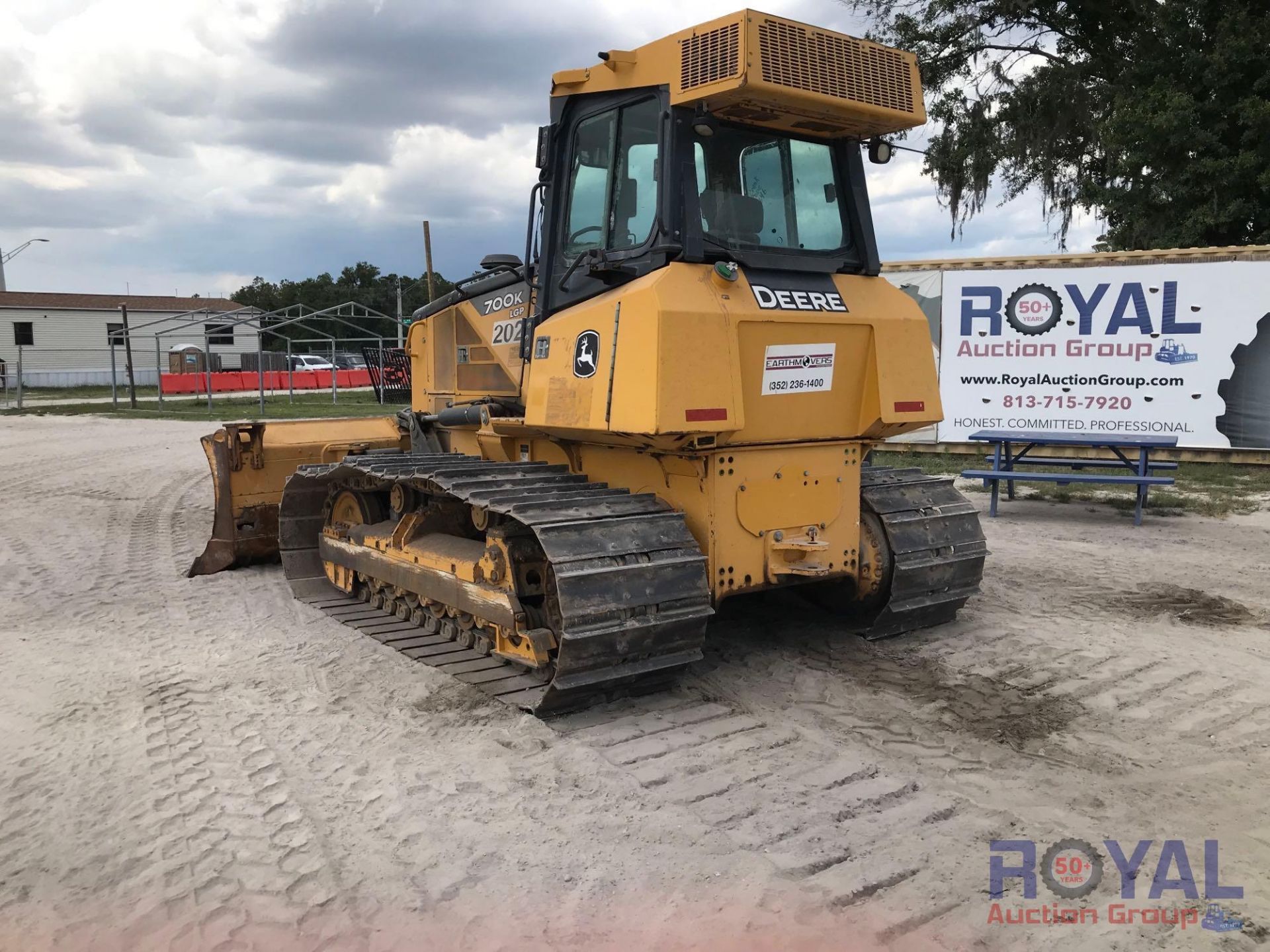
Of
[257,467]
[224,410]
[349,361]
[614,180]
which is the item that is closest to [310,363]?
[349,361]

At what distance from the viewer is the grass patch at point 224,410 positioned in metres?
22.4

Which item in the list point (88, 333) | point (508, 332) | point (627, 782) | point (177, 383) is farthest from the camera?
point (88, 333)

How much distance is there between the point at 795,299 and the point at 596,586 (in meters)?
1.80

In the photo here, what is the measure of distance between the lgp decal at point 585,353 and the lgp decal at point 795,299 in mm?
810

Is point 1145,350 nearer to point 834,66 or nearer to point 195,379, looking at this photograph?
point 834,66

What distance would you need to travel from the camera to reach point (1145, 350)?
13242mm

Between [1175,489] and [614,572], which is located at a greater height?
[614,572]

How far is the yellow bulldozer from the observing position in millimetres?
4688

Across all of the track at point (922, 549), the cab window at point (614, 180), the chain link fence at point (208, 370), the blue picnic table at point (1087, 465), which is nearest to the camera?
the cab window at point (614, 180)

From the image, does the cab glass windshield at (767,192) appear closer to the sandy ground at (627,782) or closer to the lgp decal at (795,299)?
the lgp decal at (795,299)

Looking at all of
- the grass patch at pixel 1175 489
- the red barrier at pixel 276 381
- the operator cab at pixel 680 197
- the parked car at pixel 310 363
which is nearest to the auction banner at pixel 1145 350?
the grass patch at pixel 1175 489

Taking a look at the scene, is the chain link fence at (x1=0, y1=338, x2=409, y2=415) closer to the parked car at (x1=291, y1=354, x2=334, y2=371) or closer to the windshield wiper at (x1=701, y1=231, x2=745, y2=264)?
the parked car at (x1=291, y1=354, x2=334, y2=371)

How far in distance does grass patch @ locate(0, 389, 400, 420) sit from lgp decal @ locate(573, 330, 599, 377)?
15.7m

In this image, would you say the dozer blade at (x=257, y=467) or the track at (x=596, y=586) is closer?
the track at (x=596, y=586)
